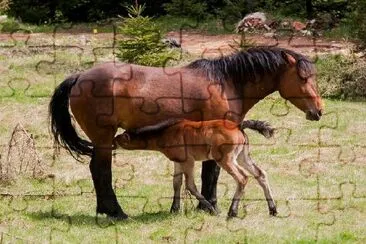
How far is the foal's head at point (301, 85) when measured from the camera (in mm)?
8922

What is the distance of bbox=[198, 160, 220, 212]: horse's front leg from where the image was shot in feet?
30.3

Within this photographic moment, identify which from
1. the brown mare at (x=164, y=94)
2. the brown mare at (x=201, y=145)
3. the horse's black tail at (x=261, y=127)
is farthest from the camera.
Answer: the horse's black tail at (x=261, y=127)

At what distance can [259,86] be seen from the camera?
908cm

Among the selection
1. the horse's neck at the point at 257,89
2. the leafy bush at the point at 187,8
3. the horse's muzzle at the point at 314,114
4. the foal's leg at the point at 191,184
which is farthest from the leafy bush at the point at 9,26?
the horse's muzzle at the point at 314,114

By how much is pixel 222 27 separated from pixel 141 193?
59.4 feet

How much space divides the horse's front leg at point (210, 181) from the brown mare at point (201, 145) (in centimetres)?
36

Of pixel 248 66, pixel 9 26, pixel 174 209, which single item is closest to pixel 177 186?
pixel 174 209

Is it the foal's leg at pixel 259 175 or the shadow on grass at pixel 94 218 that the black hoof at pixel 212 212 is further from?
the foal's leg at pixel 259 175

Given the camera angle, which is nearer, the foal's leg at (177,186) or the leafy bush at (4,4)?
the foal's leg at (177,186)

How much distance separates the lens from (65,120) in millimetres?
9195

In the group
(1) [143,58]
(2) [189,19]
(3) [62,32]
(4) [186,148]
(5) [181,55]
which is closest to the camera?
(4) [186,148]

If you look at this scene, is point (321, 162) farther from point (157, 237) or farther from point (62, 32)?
point (62, 32)

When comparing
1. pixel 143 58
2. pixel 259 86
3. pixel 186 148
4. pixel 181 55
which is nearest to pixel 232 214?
pixel 186 148
